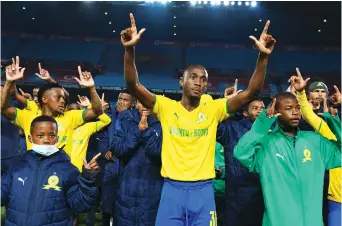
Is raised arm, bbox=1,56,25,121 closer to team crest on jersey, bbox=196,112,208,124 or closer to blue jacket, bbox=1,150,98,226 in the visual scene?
blue jacket, bbox=1,150,98,226

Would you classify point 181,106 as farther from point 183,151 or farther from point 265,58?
point 265,58

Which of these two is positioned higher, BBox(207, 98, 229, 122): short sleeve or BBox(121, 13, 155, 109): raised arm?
BBox(121, 13, 155, 109): raised arm

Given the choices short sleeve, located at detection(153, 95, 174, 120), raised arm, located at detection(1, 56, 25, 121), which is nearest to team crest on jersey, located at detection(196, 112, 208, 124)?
short sleeve, located at detection(153, 95, 174, 120)

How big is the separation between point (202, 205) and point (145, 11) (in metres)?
13.8

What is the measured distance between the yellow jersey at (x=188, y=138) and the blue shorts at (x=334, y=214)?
5.08 feet

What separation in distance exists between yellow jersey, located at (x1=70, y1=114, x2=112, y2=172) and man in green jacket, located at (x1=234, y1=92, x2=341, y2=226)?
2.60m

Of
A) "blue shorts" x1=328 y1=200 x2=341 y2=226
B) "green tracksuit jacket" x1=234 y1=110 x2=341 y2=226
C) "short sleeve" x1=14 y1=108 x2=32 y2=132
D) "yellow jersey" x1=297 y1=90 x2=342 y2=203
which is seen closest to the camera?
"green tracksuit jacket" x1=234 y1=110 x2=341 y2=226

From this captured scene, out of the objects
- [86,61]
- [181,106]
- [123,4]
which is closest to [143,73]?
[86,61]

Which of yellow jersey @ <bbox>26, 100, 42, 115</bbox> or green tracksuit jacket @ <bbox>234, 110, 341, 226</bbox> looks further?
yellow jersey @ <bbox>26, 100, 42, 115</bbox>

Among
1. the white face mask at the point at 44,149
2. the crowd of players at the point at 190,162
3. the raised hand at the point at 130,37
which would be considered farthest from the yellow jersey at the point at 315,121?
the white face mask at the point at 44,149

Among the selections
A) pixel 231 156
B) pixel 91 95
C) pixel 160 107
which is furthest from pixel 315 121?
pixel 91 95

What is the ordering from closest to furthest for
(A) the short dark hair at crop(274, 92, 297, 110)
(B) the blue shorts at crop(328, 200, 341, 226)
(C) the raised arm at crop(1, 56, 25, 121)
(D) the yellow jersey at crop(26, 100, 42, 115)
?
(A) the short dark hair at crop(274, 92, 297, 110), (B) the blue shorts at crop(328, 200, 341, 226), (C) the raised arm at crop(1, 56, 25, 121), (D) the yellow jersey at crop(26, 100, 42, 115)

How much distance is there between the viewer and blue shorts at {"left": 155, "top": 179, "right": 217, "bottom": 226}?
124 inches

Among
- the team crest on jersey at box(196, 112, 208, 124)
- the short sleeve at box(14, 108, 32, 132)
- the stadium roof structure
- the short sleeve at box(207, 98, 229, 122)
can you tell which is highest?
the stadium roof structure
